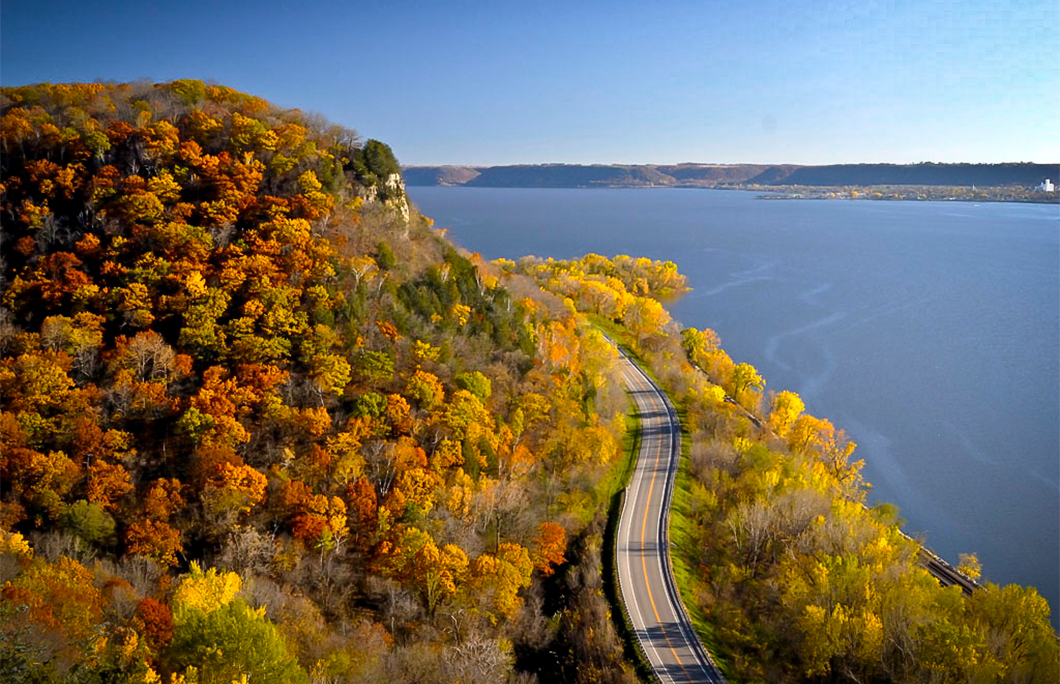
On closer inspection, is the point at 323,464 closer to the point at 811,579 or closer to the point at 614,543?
the point at 614,543

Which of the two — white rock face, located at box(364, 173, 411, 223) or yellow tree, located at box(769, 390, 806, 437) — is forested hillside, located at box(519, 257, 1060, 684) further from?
white rock face, located at box(364, 173, 411, 223)

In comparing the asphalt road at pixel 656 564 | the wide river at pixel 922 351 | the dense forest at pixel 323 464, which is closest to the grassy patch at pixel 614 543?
the asphalt road at pixel 656 564

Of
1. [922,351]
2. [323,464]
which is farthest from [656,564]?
[922,351]

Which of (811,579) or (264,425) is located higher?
(264,425)

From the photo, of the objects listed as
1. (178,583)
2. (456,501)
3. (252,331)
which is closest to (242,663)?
(178,583)

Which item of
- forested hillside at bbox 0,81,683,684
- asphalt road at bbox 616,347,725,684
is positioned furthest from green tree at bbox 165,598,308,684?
asphalt road at bbox 616,347,725,684

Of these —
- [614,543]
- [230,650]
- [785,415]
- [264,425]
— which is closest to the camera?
[230,650]

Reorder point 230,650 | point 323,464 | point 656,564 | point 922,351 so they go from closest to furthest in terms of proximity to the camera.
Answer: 1. point 230,650
2. point 323,464
3. point 656,564
4. point 922,351
